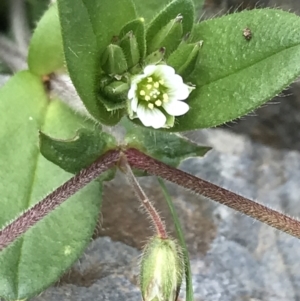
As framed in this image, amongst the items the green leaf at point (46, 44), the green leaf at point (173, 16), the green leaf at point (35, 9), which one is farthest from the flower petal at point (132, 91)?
the green leaf at point (35, 9)

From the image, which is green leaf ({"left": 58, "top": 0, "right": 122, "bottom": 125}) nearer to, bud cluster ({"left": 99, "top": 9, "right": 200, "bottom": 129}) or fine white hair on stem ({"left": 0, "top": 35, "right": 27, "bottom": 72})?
bud cluster ({"left": 99, "top": 9, "right": 200, "bottom": 129})

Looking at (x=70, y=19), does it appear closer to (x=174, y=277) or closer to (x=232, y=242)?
(x=174, y=277)

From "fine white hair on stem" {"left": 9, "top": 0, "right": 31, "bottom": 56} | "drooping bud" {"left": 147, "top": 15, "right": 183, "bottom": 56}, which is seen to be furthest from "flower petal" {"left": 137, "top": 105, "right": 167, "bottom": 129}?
"fine white hair on stem" {"left": 9, "top": 0, "right": 31, "bottom": 56}

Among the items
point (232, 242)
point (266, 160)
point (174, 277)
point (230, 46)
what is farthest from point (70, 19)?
point (266, 160)

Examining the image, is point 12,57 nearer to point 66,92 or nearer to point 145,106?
point 66,92

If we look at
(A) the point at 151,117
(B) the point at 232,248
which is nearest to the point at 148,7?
(A) the point at 151,117

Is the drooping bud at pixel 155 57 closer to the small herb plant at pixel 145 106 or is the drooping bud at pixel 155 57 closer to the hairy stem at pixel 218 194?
the small herb plant at pixel 145 106

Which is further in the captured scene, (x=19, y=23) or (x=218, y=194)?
(x=19, y=23)
